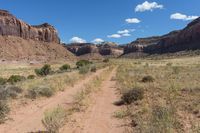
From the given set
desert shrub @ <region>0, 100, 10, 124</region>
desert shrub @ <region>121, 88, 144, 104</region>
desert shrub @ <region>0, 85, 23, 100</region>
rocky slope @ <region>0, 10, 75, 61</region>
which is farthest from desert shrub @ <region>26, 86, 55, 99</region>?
rocky slope @ <region>0, 10, 75, 61</region>

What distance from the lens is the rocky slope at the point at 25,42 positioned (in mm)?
130750

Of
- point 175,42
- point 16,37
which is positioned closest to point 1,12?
point 16,37

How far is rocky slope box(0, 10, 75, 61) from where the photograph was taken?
429 ft

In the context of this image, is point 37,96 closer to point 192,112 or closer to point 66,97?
point 66,97

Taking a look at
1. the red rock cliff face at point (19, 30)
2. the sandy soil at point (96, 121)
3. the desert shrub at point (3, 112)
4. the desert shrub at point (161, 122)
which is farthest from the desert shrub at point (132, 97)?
the red rock cliff face at point (19, 30)

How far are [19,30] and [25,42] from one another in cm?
1083

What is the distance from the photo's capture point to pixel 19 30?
15750 centimetres

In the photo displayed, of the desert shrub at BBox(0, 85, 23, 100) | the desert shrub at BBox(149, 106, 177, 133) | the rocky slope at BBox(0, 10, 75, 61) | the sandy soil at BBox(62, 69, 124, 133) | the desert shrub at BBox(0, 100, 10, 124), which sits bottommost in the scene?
the sandy soil at BBox(62, 69, 124, 133)

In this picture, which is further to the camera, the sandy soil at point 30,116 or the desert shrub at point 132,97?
the desert shrub at point 132,97

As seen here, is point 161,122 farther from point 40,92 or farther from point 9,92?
point 9,92

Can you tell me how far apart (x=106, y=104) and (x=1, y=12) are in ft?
524

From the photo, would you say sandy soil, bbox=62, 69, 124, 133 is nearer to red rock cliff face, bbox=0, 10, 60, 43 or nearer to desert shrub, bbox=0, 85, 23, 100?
desert shrub, bbox=0, 85, 23, 100

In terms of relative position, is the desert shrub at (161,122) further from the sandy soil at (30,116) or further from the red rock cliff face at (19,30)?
the red rock cliff face at (19,30)

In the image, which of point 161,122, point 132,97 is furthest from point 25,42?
point 161,122
